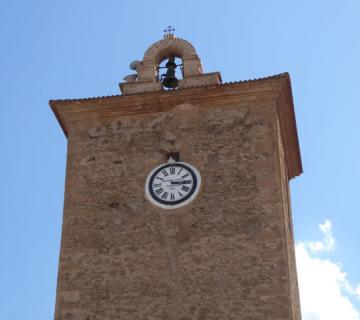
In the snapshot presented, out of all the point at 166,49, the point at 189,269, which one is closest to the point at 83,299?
the point at 189,269

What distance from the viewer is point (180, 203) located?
43.3 ft

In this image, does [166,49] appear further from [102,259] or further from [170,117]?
[102,259]

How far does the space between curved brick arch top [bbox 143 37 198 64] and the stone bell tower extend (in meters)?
0.48

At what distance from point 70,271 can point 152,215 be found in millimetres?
1519

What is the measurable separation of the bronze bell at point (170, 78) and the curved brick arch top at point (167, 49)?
0.67 ft

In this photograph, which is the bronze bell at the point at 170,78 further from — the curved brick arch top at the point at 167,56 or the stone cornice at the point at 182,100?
the stone cornice at the point at 182,100

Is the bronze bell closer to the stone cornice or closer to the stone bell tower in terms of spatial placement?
the stone bell tower

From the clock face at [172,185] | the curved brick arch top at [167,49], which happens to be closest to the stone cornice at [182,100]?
the clock face at [172,185]

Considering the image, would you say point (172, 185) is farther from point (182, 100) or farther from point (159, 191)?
point (182, 100)

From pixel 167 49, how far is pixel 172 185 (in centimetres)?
335

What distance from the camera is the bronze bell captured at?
15.6 meters

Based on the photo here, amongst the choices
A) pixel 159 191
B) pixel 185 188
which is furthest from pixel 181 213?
pixel 159 191

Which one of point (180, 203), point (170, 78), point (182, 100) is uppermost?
point (170, 78)

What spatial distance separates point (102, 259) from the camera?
12.9 metres
